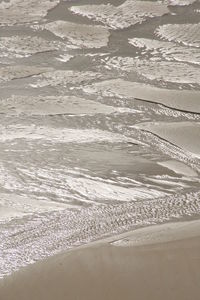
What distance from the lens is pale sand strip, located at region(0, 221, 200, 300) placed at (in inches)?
53.9

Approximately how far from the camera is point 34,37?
3895 mm

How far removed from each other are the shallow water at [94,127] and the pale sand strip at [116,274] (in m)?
0.07

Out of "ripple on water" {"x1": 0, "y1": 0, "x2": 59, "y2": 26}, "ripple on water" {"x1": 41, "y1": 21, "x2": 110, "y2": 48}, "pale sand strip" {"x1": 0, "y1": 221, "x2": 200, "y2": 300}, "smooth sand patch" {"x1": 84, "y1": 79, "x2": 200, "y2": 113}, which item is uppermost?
"ripple on water" {"x1": 0, "y1": 0, "x2": 59, "y2": 26}

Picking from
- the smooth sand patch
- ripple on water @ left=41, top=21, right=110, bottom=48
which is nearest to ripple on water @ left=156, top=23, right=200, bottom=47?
ripple on water @ left=41, top=21, right=110, bottom=48

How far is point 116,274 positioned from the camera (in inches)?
56.5

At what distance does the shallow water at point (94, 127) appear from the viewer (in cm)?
173

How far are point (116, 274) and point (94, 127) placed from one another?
1.11 meters

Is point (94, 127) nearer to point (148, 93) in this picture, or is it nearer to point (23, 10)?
point (148, 93)

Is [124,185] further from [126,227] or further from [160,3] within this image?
[160,3]

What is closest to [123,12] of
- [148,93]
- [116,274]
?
[148,93]

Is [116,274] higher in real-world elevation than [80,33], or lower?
lower

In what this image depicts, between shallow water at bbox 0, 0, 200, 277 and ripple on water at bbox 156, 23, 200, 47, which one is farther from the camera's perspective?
ripple on water at bbox 156, 23, 200, 47

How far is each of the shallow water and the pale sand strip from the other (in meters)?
0.07

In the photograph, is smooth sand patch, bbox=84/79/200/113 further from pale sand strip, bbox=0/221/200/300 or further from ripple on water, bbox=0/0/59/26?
ripple on water, bbox=0/0/59/26
